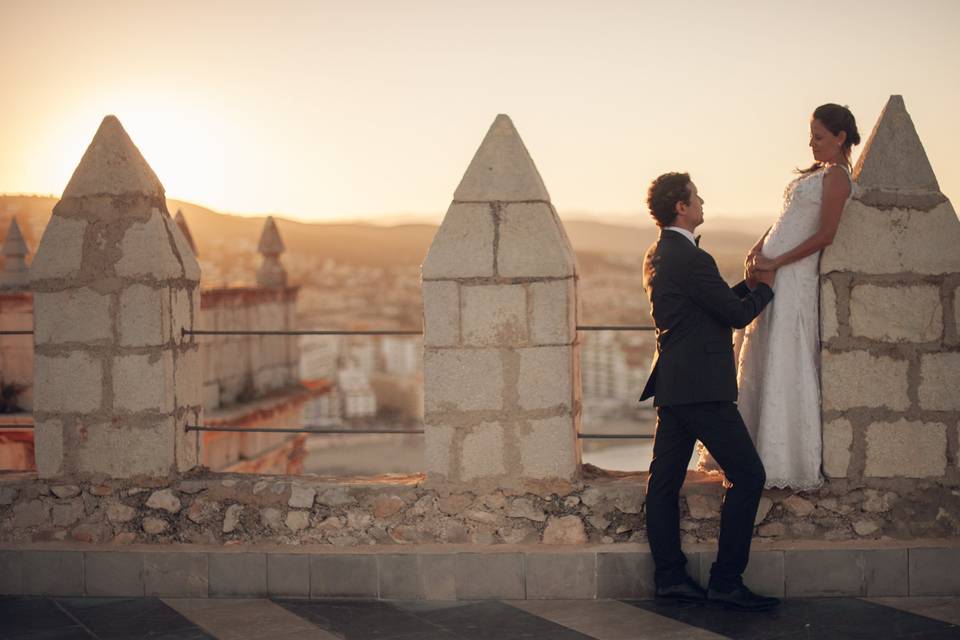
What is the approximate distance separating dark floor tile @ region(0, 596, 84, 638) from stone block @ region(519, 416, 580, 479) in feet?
7.61

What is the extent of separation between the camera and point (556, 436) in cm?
562

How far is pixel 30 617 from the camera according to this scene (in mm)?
5328

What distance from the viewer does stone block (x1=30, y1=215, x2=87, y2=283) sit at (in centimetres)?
596

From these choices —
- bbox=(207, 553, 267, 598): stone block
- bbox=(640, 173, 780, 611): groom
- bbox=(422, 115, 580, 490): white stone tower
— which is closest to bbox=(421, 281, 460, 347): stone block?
bbox=(422, 115, 580, 490): white stone tower

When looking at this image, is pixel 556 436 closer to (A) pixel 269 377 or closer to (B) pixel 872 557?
(B) pixel 872 557

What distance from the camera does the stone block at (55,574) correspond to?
579 cm

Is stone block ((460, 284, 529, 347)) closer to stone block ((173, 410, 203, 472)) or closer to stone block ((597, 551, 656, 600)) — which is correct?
stone block ((597, 551, 656, 600))

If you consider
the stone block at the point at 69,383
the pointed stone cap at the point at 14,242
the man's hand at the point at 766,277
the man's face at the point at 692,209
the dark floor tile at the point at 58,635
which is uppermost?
the pointed stone cap at the point at 14,242

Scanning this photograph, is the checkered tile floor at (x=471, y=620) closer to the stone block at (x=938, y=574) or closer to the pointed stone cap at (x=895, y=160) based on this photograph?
the stone block at (x=938, y=574)

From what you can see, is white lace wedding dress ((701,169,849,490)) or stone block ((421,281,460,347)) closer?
white lace wedding dress ((701,169,849,490))

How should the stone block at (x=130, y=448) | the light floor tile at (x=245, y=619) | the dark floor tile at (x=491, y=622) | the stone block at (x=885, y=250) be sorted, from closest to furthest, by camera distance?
the dark floor tile at (x=491, y=622) → the light floor tile at (x=245, y=619) → the stone block at (x=885, y=250) → the stone block at (x=130, y=448)

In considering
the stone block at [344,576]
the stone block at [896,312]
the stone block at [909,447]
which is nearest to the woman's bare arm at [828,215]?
the stone block at [896,312]

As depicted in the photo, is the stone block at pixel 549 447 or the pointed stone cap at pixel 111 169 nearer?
the stone block at pixel 549 447

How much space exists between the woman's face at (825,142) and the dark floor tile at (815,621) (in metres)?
2.14
